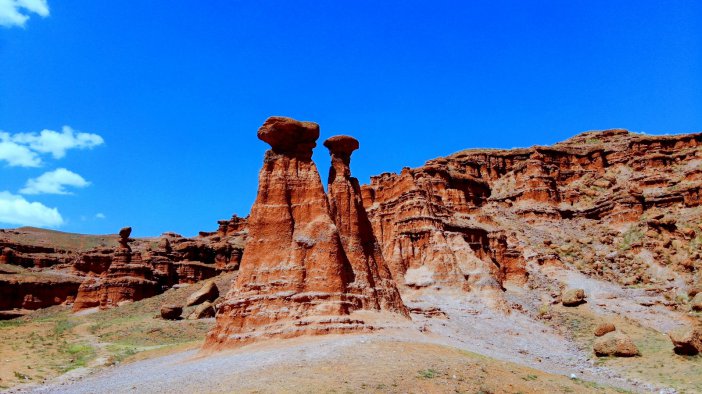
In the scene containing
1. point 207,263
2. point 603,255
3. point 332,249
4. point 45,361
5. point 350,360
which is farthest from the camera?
point 207,263

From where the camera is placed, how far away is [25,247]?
104938 mm

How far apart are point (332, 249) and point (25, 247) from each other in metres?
103

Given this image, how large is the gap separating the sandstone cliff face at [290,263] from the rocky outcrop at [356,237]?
0.34 metres

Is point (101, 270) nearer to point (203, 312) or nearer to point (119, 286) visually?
point (119, 286)

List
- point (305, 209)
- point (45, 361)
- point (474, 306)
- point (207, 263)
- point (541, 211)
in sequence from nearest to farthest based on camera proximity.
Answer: point (305, 209) < point (45, 361) < point (474, 306) < point (541, 211) < point (207, 263)

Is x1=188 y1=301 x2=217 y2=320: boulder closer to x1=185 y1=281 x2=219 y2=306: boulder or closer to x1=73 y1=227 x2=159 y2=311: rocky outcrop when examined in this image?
x1=185 y1=281 x2=219 y2=306: boulder

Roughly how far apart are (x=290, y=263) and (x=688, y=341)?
924 inches

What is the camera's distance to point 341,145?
32.6 metres

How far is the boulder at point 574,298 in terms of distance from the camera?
163 ft

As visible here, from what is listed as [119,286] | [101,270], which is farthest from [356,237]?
[101,270]

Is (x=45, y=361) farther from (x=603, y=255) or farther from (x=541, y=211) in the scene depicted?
(x=541, y=211)

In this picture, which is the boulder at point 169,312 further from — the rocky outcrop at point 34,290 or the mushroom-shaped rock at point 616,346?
the mushroom-shaped rock at point 616,346

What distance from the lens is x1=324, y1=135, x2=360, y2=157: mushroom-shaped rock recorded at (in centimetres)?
3247

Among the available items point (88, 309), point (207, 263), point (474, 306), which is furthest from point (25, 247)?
point (474, 306)
